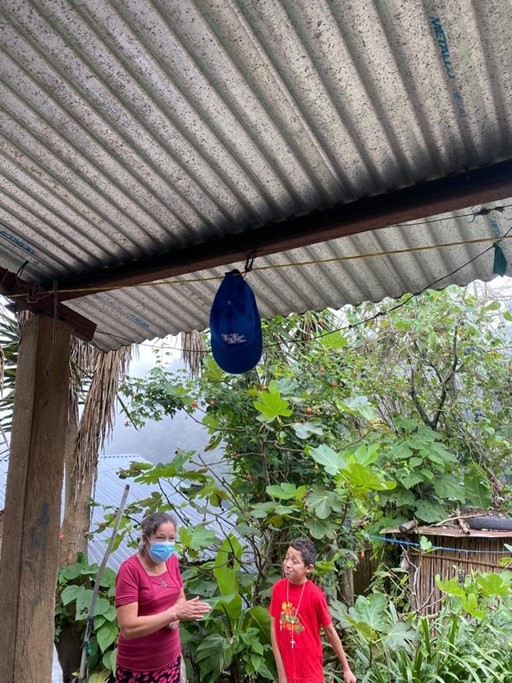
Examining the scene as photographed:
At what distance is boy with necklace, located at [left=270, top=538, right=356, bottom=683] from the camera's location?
2382 mm

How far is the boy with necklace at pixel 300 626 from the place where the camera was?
2382 mm

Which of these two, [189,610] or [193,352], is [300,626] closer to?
[189,610]

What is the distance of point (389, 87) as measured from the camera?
53.6 inches

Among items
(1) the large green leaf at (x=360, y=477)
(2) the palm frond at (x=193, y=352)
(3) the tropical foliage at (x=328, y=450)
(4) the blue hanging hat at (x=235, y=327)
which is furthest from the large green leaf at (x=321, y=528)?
(2) the palm frond at (x=193, y=352)

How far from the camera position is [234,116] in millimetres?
1494

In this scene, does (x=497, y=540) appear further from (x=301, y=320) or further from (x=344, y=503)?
(x=301, y=320)

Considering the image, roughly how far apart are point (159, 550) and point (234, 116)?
158 centimetres

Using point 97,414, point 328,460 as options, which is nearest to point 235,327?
point 328,460

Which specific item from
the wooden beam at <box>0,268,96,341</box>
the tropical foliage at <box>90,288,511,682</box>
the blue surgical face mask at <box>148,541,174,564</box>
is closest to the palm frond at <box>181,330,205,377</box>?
the tropical foliage at <box>90,288,511,682</box>

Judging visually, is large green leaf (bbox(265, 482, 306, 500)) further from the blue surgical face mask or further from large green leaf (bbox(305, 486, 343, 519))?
the blue surgical face mask

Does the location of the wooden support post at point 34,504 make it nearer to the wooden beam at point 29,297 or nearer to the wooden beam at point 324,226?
the wooden beam at point 29,297

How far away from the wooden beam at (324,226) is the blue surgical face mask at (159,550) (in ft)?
3.55

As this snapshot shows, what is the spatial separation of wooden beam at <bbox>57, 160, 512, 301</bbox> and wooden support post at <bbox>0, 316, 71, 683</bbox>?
0.35 metres

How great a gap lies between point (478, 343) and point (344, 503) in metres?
2.97
